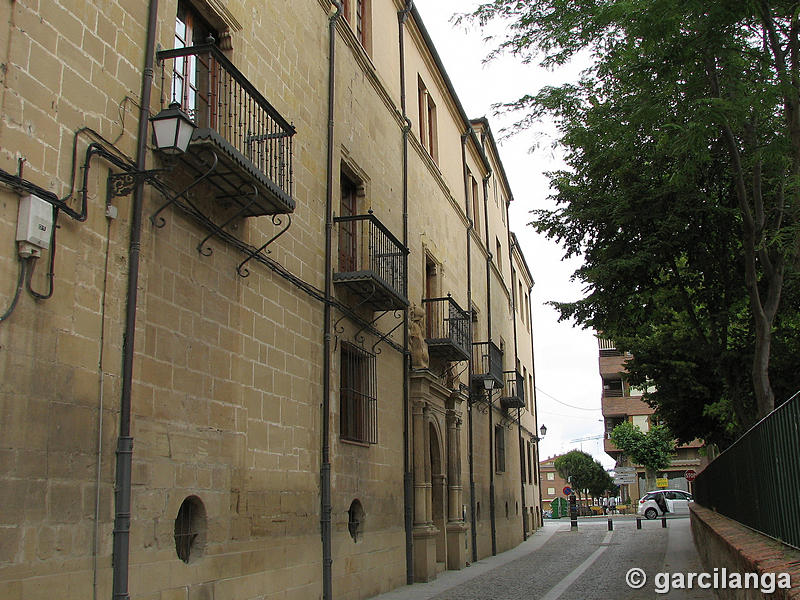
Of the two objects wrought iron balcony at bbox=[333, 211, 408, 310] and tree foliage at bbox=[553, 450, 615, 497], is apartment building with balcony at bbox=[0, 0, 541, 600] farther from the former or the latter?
tree foliage at bbox=[553, 450, 615, 497]

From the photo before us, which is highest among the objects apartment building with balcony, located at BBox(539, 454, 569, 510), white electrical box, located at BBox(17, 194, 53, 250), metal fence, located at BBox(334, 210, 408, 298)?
metal fence, located at BBox(334, 210, 408, 298)

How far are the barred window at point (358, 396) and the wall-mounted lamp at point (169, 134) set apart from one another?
5.33 metres

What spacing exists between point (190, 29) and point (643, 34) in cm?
497

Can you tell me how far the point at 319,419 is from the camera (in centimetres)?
1052

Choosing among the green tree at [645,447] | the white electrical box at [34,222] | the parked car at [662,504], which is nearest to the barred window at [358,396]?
the white electrical box at [34,222]

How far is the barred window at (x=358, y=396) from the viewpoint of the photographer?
462 inches

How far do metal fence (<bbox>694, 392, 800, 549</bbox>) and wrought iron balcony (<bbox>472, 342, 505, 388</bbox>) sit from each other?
10.0 metres

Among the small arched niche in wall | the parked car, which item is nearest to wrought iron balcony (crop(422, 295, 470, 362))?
the small arched niche in wall

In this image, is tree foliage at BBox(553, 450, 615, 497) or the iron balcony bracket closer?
the iron balcony bracket

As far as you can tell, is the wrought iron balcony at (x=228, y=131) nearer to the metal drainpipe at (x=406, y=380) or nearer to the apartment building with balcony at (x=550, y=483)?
the metal drainpipe at (x=406, y=380)

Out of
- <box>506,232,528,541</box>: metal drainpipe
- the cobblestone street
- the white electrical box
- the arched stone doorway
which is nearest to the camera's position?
the white electrical box

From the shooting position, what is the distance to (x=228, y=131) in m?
8.49

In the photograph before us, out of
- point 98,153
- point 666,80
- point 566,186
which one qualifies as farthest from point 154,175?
point 566,186

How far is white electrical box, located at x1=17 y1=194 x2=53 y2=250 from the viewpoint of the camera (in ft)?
18.1
